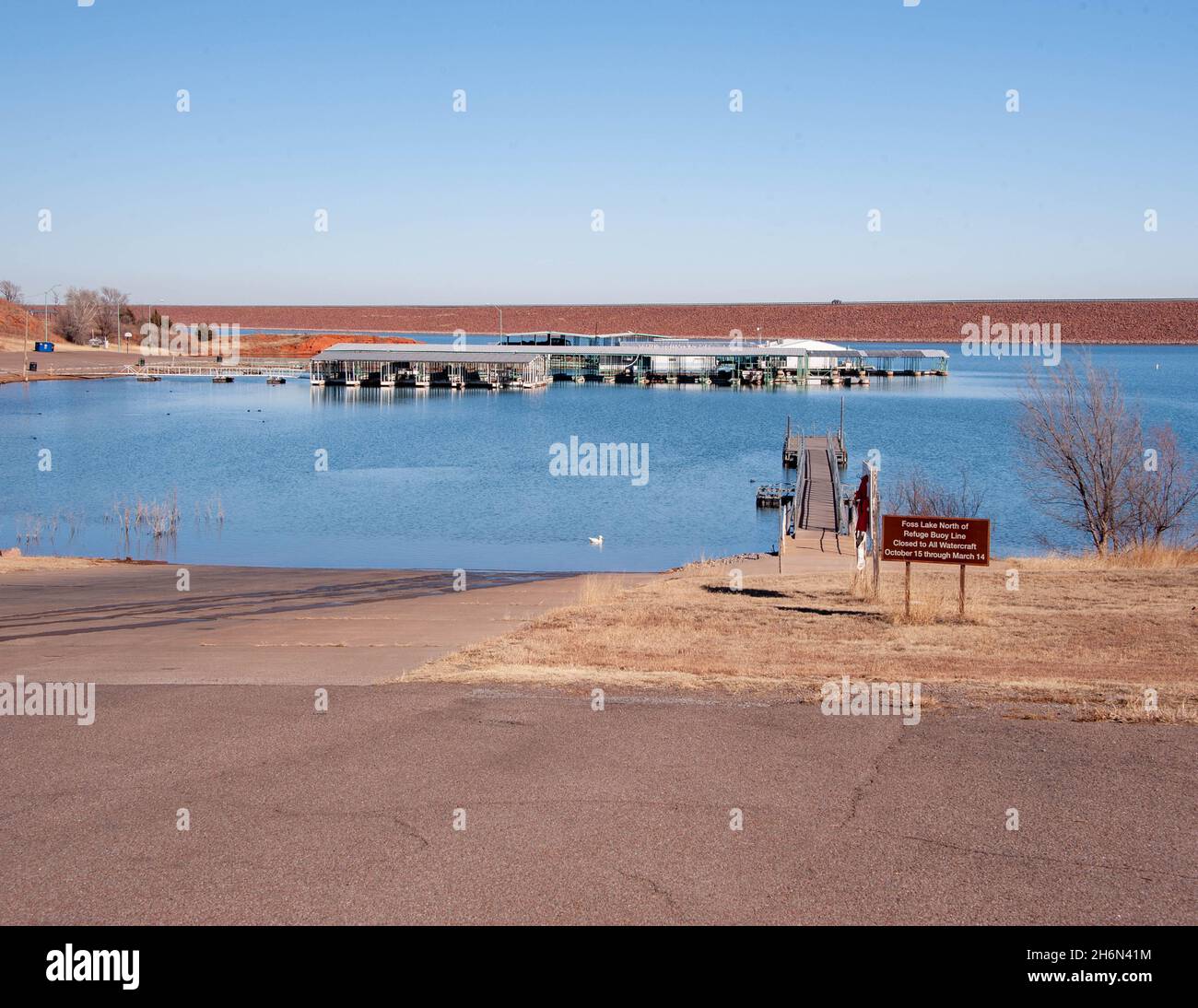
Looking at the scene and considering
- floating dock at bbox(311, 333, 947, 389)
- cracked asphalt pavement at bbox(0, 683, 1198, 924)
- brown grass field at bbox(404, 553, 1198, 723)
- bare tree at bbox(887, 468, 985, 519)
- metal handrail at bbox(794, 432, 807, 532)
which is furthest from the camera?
floating dock at bbox(311, 333, 947, 389)

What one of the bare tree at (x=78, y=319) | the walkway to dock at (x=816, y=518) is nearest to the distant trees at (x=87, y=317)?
the bare tree at (x=78, y=319)

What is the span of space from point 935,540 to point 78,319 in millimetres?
194306

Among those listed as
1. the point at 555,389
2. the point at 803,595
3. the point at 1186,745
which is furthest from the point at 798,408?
the point at 1186,745

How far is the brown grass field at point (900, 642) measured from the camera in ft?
37.8

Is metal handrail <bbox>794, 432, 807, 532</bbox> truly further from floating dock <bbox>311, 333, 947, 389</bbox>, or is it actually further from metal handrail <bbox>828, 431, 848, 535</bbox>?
floating dock <bbox>311, 333, 947, 389</bbox>

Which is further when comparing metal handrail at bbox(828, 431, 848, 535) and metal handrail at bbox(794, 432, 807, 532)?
metal handrail at bbox(794, 432, 807, 532)

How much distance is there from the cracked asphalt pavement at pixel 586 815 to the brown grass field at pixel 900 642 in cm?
118

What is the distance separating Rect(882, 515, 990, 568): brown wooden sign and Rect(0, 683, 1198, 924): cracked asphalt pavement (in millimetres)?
6710

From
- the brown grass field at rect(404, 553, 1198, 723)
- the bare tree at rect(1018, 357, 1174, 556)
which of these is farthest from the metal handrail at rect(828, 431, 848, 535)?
the brown grass field at rect(404, 553, 1198, 723)

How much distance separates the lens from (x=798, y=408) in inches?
4547

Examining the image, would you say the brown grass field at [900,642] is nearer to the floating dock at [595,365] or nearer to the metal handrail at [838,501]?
the metal handrail at [838,501]

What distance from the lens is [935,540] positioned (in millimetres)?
16969

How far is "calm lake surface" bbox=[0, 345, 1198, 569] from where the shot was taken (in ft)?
136
